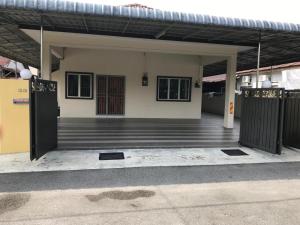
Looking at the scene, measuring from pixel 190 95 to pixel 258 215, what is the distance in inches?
375

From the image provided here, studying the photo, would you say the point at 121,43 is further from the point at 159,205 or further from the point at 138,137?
the point at 159,205

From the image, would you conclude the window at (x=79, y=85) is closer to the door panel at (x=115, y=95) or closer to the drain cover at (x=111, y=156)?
the door panel at (x=115, y=95)

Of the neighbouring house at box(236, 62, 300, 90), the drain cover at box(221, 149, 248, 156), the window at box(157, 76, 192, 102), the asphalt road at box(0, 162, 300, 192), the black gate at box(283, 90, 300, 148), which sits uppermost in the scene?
the neighbouring house at box(236, 62, 300, 90)

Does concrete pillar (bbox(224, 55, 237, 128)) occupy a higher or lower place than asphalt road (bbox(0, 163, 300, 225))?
higher

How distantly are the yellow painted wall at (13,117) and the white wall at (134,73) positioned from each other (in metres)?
5.54

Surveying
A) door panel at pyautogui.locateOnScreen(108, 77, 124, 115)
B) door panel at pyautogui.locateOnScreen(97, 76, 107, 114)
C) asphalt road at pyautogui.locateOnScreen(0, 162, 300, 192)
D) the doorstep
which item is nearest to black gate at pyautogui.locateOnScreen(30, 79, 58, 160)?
the doorstep

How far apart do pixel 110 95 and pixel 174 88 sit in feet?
9.76

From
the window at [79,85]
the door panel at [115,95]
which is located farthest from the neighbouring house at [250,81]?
the window at [79,85]

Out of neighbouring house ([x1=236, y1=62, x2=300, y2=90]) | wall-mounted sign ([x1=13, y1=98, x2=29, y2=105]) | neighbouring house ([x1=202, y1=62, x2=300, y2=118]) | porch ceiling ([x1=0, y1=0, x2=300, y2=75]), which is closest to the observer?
porch ceiling ([x1=0, y1=0, x2=300, y2=75])

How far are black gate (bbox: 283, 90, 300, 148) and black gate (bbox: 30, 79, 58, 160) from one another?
5.97 m

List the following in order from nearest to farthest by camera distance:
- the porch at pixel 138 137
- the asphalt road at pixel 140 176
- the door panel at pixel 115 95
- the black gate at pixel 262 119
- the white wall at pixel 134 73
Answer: the asphalt road at pixel 140 176 < the black gate at pixel 262 119 < the porch at pixel 138 137 < the white wall at pixel 134 73 < the door panel at pixel 115 95

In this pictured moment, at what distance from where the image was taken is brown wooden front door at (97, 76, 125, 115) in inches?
468

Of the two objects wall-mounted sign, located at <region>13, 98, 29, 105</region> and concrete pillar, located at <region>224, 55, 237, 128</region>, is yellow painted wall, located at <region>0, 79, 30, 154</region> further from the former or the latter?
concrete pillar, located at <region>224, 55, 237, 128</region>

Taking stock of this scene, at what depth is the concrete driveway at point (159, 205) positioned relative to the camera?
3.17 m
